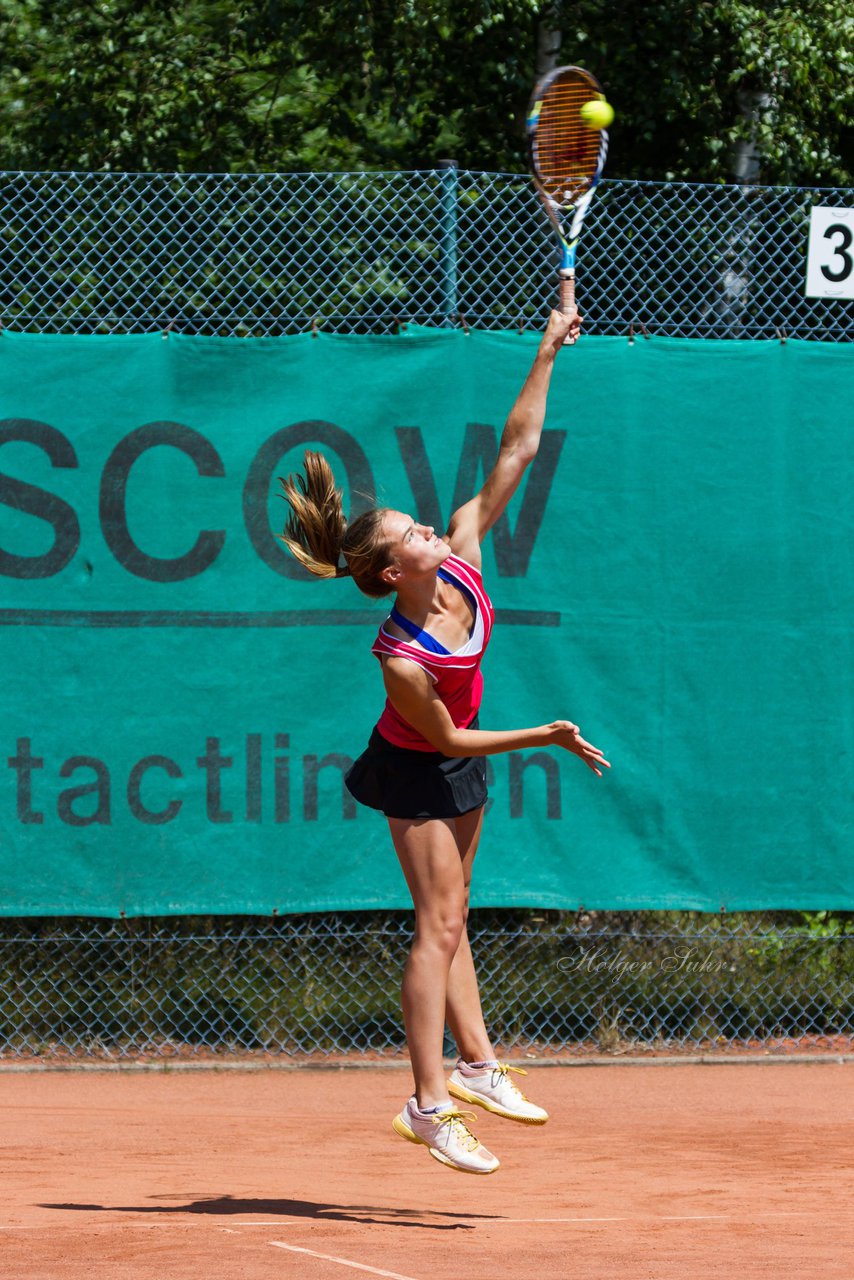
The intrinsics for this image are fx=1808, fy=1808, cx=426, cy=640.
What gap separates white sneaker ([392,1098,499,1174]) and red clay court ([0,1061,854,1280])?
18cm

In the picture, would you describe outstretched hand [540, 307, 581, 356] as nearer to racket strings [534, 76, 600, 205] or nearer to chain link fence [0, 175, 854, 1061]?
racket strings [534, 76, 600, 205]

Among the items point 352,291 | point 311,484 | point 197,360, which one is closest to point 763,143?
point 352,291

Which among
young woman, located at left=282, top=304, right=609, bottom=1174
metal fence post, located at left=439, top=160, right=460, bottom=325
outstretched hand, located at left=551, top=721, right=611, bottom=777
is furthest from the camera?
metal fence post, located at left=439, top=160, right=460, bottom=325

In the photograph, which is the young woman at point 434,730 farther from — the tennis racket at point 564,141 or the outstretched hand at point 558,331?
the tennis racket at point 564,141

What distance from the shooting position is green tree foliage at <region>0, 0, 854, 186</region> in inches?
318

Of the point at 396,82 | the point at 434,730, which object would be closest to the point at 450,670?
the point at 434,730

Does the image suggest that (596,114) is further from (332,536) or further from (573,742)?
(573,742)

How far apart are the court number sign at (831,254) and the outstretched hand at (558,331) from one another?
254 cm

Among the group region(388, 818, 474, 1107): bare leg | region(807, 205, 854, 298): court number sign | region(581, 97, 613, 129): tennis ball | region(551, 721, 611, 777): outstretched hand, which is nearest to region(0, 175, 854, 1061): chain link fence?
region(807, 205, 854, 298): court number sign

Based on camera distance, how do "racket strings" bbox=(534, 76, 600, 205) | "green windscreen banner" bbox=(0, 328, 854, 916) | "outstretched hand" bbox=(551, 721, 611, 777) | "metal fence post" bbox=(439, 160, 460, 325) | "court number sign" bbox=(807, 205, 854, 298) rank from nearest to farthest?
"outstretched hand" bbox=(551, 721, 611, 777)
"racket strings" bbox=(534, 76, 600, 205)
"green windscreen banner" bbox=(0, 328, 854, 916)
"metal fence post" bbox=(439, 160, 460, 325)
"court number sign" bbox=(807, 205, 854, 298)

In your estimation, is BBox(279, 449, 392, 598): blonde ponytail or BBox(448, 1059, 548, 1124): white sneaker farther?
BBox(448, 1059, 548, 1124): white sneaker

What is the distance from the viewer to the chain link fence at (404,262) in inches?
263

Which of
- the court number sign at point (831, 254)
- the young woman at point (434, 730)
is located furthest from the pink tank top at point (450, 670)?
the court number sign at point (831, 254)

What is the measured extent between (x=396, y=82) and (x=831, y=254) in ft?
8.61
